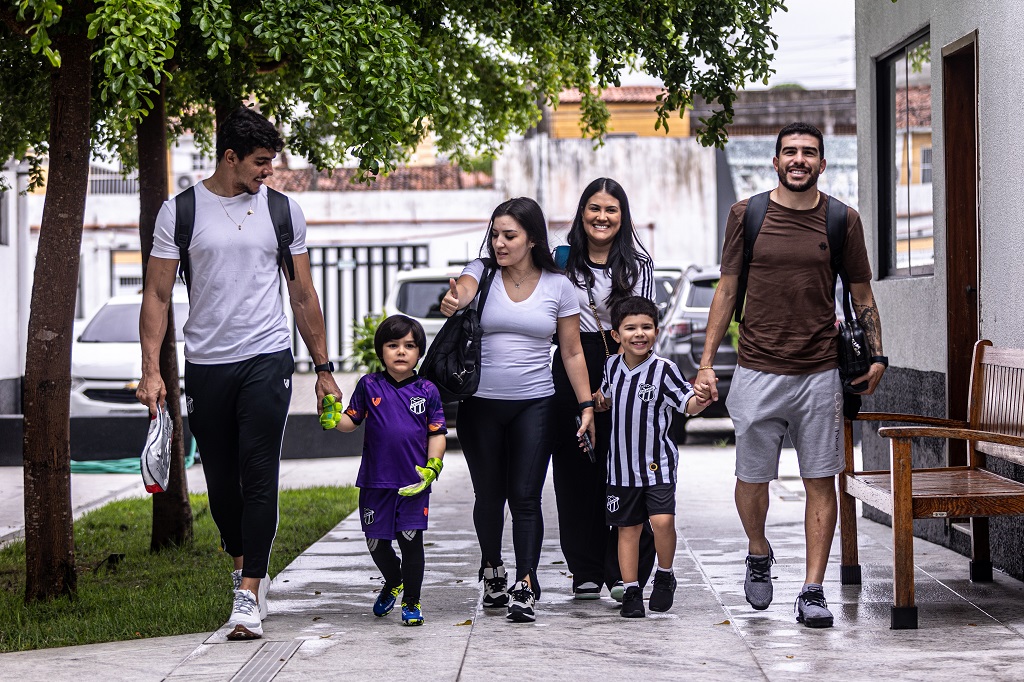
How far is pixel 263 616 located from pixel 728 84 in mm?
3967

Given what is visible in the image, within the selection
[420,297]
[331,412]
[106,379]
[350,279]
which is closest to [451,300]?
[331,412]

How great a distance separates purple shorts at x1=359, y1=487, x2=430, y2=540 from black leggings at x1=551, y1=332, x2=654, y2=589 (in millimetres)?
744

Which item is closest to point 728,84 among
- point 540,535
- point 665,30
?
point 665,30

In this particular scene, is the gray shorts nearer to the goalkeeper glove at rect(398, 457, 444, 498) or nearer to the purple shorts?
the goalkeeper glove at rect(398, 457, 444, 498)

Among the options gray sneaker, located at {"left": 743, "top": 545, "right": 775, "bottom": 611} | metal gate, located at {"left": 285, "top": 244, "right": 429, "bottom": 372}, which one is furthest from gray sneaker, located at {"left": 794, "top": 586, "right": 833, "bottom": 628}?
metal gate, located at {"left": 285, "top": 244, "right": 429, "bottom": 372}

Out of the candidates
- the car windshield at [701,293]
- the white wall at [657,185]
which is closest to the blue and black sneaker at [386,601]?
the car windshield at [701,293]

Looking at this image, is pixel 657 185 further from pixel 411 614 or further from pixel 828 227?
pixel 411 614

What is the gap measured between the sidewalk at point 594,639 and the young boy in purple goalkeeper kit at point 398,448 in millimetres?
328

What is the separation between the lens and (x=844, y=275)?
5.83 m

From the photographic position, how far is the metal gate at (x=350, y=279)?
97.1 feet

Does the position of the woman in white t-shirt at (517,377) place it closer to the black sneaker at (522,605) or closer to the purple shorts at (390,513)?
the black sneaker at (522,605)

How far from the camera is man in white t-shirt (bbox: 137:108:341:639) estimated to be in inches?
220

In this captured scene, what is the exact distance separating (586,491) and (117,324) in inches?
439

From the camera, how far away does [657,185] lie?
1220 inches
